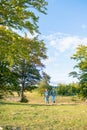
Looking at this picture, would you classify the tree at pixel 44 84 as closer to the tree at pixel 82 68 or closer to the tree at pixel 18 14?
the tree at pixel 82 68

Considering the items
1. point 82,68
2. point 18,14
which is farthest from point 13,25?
point 82,68

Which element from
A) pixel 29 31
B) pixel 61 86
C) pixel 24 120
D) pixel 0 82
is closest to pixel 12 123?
pixel 24 120

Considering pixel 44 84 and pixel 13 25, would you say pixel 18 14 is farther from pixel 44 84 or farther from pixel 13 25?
pixel 44 84

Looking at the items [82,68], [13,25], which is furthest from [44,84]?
[13,25]

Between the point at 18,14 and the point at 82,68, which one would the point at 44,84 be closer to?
the point at 82,68

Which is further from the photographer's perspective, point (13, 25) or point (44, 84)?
point (44, 84)

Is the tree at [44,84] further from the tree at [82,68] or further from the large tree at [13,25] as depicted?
the large tree at [13,25]

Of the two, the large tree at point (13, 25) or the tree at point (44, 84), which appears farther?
the tree at point (44, 84)

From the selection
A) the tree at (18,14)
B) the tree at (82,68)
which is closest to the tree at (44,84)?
the tree at (82,68)

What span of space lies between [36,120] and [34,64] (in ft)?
117

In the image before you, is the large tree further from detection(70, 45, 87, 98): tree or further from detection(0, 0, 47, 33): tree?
detection(70, 45, 87, 98): tree

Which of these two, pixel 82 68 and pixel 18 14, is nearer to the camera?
pixel 18 14

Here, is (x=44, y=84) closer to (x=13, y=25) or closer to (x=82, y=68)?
(x=82, y=68)

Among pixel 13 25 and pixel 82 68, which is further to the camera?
pixel 82 68
